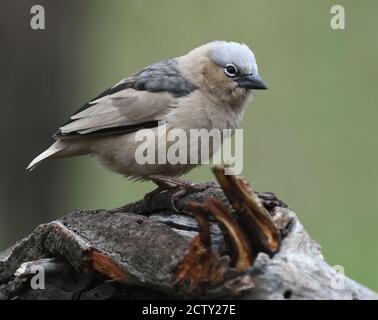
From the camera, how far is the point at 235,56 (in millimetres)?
6039

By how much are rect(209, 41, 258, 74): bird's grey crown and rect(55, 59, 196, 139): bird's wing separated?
0.34 m

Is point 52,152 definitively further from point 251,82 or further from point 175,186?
point 251,82

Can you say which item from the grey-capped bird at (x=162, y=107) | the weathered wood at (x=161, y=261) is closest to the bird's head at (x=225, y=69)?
the grey-capped bird at (x=162, y=107)

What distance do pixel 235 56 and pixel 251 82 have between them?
0.22m

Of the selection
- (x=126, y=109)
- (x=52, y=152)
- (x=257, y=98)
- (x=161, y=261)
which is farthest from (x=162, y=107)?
(x=257, y=98)

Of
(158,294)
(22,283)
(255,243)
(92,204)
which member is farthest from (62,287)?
(92,204)

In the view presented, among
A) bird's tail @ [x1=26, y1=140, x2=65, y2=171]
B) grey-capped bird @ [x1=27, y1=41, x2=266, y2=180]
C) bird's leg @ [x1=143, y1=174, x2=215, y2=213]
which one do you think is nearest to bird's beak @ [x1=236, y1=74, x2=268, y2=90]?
grey-capped bird @ [x1=27, y1=41, x2=266, y2=180]

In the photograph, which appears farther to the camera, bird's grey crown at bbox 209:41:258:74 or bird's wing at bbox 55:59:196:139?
bird's grey crown at bbox 209:41:258:74

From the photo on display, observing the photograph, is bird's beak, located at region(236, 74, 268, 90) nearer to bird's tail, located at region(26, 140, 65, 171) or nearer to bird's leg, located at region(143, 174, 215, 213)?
bird's leg, located at region(143, 174, 215, 213)

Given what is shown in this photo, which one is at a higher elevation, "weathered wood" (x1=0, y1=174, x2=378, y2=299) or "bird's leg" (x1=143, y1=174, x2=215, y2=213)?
"bird's leg" (x1=143, y1=174, x2=215, y2=213)

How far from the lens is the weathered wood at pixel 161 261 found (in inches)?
156

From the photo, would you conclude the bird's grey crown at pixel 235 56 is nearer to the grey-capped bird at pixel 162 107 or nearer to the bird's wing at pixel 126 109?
the grey-capped bird at pixel 162 107

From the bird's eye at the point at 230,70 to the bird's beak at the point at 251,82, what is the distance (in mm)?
55

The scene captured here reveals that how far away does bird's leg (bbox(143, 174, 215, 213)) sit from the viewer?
5246mm
